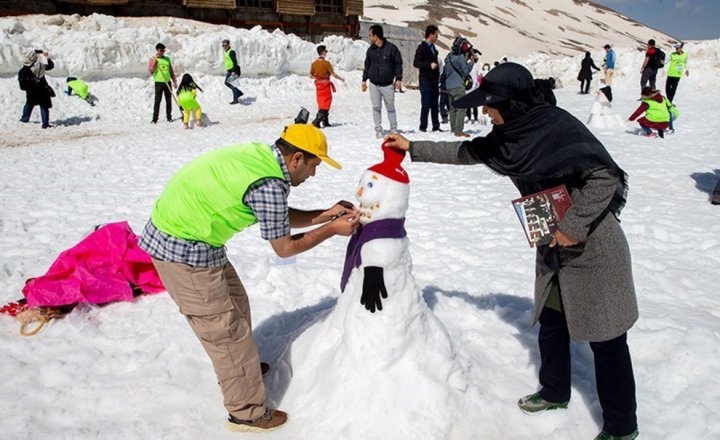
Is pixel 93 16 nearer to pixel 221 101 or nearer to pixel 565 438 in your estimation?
pixel 221 101

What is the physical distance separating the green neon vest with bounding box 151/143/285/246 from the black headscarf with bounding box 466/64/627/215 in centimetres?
109

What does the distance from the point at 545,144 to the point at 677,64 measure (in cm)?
1533

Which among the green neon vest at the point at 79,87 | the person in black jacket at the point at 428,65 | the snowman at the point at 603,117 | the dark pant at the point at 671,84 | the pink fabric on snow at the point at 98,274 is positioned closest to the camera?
the pink fabric on snow at the point at 98,274

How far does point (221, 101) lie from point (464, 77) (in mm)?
8653

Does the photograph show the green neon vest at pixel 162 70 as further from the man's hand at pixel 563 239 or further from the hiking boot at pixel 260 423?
the man's hand at pixel 563 239

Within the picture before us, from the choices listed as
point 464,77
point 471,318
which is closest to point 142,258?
point 471,318

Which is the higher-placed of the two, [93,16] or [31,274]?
[93,16]

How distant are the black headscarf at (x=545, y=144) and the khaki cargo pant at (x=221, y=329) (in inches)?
60.8

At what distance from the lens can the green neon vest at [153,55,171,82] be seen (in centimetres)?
1159

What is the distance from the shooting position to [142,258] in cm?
388

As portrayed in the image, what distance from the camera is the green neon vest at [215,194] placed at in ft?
7.28

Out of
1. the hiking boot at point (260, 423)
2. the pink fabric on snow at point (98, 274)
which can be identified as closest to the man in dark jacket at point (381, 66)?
the pink fabric on snow at point (98, 274)

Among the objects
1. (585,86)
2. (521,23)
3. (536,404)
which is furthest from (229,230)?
(521,23)

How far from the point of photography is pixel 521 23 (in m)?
62.7
